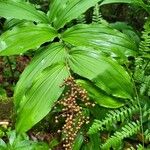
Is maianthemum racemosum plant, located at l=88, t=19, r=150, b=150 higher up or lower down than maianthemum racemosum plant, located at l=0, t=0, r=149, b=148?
lower down

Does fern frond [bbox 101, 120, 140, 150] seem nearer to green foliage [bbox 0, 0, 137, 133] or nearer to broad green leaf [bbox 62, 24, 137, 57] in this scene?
green foliage [bbox 0, 0, 137, 133]

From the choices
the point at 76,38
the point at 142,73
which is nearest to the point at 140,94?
the point at 142,73

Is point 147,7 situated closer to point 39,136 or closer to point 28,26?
point 28,26

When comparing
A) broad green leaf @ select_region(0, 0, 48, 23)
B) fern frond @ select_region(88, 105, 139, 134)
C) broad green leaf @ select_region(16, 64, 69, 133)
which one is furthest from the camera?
broad green leaf @ select_region(0, 0, 48, 23)

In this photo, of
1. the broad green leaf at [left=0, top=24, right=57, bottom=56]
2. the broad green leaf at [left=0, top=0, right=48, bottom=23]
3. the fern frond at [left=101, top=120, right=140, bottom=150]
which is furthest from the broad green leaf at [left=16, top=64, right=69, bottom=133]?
the broad green leaf at [left=0, top=0, right=48, bottom=23]

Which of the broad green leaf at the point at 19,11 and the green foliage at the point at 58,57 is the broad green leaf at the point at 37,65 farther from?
the broad green leaf at the point at 19,11

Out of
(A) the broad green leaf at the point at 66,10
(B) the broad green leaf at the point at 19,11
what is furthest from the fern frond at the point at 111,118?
(B) the broad green leaf at the point at 19,11

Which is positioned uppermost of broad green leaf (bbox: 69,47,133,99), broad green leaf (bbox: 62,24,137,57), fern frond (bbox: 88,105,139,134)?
broad green leaf (bbox: 62,24,137,57)
